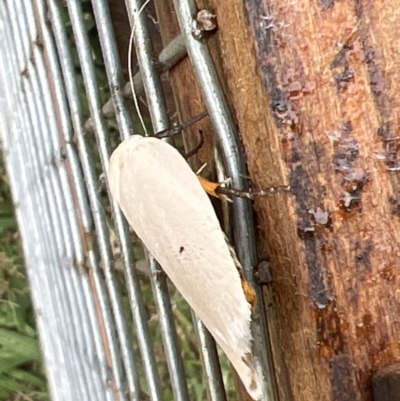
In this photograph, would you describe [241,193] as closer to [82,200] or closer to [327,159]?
[327,159]

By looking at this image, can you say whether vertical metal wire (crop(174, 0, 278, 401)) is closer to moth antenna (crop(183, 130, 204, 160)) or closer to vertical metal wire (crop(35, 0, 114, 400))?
moth antenna (crop(183, 130, 204, 160))

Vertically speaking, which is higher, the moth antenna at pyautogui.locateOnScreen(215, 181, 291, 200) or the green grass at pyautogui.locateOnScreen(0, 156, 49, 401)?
the moth antenna at pyautogui.locateOnScreen(215, 181, 291, 200)

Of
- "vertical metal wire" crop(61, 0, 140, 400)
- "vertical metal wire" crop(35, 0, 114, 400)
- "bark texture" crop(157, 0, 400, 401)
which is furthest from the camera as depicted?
"vertical metal wire" crop(35, 0, 114, 400)

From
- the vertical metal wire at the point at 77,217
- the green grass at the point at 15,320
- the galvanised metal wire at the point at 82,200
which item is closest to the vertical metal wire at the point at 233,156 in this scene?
the galvanised metal wire at the point at 82,200

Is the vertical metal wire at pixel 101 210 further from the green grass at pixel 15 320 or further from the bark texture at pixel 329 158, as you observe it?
the green grass at pixel 15 320

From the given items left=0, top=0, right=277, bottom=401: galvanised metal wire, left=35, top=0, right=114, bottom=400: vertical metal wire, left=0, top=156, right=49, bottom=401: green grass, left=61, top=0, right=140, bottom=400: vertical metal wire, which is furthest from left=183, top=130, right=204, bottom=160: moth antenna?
left=0, top=156, right=49, bottom=401: green grass
